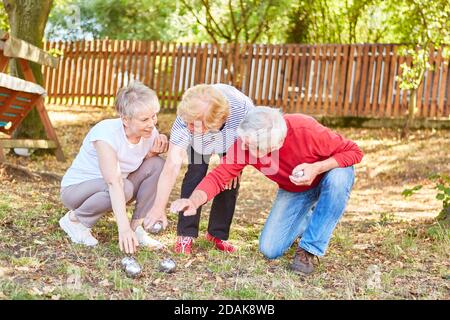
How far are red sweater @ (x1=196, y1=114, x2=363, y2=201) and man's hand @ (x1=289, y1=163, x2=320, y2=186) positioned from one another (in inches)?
3.9

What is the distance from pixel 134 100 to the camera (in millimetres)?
3842

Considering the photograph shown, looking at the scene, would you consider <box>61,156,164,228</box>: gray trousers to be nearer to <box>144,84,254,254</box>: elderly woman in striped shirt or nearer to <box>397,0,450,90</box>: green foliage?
<box>144,84,254,254</box>: elderly woman in striped shirt

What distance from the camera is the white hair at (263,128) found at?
3590 millimetres

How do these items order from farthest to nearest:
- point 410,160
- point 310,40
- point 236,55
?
point 310,40
point 236,55
point 410,160

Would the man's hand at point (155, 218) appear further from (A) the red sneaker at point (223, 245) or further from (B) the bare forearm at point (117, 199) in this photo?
(A) the red sneaker at point (223, 245)

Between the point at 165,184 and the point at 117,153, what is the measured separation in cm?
37

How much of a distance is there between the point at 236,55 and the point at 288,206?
1001 centimetres

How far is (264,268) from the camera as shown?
3.96 metres

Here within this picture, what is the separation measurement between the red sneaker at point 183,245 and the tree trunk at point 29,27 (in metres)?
5.08

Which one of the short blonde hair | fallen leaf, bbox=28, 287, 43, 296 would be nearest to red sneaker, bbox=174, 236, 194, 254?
the short blonde hair

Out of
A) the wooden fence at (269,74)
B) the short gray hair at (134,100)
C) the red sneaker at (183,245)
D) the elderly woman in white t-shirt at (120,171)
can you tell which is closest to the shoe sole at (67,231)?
the elderly woman in white t-shirt at (120,171)

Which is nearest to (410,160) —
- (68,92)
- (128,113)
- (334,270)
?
(334,270)
